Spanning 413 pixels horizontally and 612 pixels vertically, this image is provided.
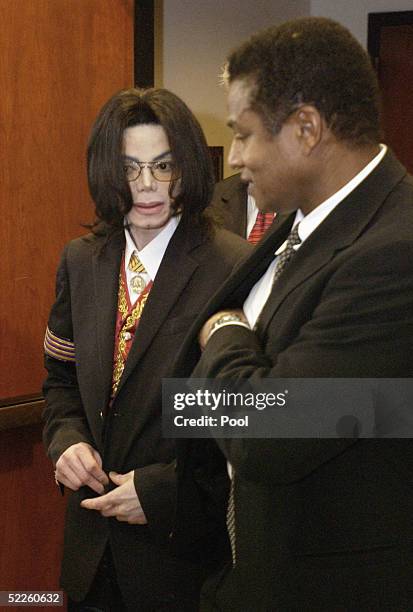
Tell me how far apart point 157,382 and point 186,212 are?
0.34 meters

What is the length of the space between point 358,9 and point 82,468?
12.5 feet

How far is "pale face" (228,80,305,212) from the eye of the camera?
3.82 ft

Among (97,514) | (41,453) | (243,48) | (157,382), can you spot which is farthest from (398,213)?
(41,453)

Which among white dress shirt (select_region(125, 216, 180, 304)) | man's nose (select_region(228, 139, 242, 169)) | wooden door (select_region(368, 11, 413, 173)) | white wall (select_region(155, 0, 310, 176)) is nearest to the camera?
man's nose (select_region(228, 139, 242, 169))

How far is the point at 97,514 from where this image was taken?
1681mm

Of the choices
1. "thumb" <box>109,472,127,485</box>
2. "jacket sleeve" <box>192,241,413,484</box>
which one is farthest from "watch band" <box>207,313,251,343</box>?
"thumb" <box>109,472,127,485</box>

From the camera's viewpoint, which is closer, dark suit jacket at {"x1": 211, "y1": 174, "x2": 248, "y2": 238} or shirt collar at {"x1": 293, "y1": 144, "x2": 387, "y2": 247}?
shirt collar at {"x1": 293, "y1": 144, "x2": 387, "y2": 247}

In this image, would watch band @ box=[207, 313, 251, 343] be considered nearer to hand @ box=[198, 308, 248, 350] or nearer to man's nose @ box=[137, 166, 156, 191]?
hand @ box=[198, 308, 248, 350]

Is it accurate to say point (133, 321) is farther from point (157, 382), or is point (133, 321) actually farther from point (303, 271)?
point (303, 271)

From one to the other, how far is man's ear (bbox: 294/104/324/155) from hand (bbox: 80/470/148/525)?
0.73 meters

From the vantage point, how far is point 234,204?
2.40m

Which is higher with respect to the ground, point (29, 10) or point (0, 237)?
point (29, 10)

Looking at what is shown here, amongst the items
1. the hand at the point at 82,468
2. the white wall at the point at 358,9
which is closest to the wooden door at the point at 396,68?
the white wall at the point at 358,9

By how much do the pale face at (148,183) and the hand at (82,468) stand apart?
437 mm
